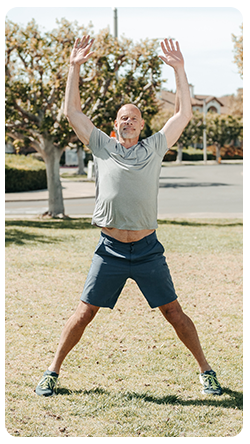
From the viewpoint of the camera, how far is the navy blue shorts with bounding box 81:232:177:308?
3.71 meters

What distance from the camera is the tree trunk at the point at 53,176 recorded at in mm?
15045

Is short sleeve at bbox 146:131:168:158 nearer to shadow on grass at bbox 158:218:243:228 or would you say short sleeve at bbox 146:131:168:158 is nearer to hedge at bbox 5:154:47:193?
shadow on grass at bbox 158:218:243:228

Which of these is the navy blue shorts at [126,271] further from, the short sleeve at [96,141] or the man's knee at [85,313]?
the short sleeve at [96,141]

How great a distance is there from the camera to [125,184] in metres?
3.60

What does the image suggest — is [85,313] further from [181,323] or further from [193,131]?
[193,131]

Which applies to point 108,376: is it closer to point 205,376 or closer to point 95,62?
point 205,376

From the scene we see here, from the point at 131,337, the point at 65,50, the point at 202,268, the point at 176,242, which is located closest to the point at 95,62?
the point at 65,50

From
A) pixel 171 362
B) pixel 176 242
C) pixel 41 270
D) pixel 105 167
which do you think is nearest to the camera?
pixel 105 167

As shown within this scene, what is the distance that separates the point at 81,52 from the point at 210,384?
2.50 meters

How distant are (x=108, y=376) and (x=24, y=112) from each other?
437 inches

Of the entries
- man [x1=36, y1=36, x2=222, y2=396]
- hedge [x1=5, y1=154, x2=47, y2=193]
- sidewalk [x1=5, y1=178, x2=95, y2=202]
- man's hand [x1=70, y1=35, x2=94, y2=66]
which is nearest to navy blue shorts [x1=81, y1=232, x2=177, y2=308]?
man [x1=36, y1=36, x2=222, y2=396]

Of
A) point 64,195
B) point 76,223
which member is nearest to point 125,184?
point 76,223

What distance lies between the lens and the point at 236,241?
1126 cm

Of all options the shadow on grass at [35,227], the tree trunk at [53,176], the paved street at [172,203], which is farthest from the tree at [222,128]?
the shadow on grass at [35,227]
